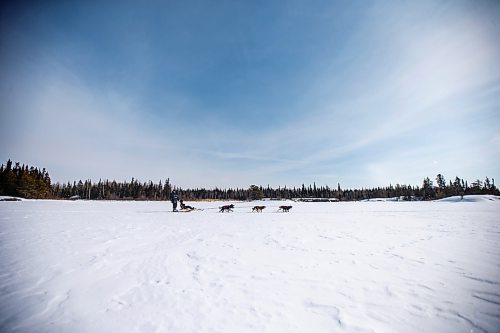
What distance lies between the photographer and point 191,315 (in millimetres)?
3676

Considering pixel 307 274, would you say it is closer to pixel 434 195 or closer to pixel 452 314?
pixel 452 314

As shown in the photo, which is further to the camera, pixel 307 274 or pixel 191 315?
pixel 307 274

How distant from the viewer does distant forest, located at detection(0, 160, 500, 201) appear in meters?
65.0

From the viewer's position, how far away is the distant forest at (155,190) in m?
65.0

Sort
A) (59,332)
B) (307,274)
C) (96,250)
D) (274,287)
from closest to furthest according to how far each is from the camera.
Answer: (59,332), (274,287), (307,274), (96,250)

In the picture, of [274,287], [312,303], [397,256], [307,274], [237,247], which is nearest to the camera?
[312,303]

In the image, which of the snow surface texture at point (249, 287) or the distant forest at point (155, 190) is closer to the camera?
the snow surface texture at point (249, 287)

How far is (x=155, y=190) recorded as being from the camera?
121875 mm

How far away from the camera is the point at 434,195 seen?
96000mm

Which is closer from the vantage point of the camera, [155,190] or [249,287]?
[249,287]

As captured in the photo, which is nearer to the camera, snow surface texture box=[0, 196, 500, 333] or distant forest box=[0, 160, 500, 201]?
snow surface texture box=[0, 196, 500, 333]

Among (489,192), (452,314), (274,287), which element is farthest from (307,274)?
(489,192)

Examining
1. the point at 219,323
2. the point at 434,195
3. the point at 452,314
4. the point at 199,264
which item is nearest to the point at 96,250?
the point at 199,264

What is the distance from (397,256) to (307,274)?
3303 mm
